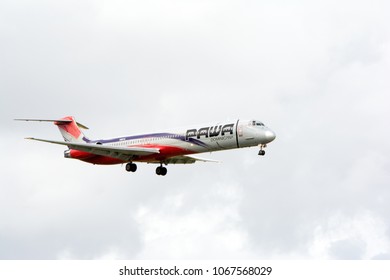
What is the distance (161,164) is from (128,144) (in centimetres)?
399

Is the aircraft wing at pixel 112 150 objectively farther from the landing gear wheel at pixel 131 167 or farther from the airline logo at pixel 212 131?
the airline logo at pixel 212 131

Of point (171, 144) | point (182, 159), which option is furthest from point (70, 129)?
point (171, 144)

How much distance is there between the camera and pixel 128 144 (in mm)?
79812

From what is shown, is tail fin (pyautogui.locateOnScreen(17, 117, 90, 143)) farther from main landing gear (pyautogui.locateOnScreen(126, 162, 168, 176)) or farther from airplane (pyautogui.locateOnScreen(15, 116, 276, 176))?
main landing gear (pyautogui.locateOnScreen(126, 162, 168, 176))

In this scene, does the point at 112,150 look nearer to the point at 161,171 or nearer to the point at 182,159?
the point at 161,171

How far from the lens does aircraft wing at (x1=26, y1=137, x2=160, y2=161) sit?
3039 inches

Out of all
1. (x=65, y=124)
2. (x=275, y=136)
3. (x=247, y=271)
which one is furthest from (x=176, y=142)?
(x=247, y=271)

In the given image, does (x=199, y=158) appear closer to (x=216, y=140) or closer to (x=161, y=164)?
(x=161, y=164)

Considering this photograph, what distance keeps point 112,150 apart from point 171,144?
17.8ft

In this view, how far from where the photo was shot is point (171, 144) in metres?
76.6

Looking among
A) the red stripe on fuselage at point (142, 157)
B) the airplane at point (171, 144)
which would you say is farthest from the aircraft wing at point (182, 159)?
the red stripe on fuselage at point (142, 157)

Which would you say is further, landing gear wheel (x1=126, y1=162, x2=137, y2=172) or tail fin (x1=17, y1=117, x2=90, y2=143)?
tail fin (x1=17, y1=117, x2=90, y2=143)

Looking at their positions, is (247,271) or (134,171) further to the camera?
(134,171)

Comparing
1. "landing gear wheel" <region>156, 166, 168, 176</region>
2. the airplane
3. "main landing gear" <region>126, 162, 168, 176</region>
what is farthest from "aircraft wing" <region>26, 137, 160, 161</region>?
"landing gear wheel" <region>156, 166, 168, 176</region>
